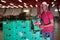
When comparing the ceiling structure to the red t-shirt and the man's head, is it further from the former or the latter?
the red t-shirt

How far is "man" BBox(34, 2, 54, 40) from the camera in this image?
4.51m

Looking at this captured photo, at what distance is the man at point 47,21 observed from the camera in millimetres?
4512

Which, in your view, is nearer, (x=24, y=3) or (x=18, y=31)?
(x=24, y=3)

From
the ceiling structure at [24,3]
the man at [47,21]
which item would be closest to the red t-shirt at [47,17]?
the man at [47,21]

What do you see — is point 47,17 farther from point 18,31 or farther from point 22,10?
point 18,31

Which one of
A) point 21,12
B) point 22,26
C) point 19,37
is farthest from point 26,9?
point 19,37

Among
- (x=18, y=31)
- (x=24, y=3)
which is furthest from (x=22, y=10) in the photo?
(x=18, y=31)

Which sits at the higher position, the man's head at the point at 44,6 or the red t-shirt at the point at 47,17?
the man's head at the point at 44,6

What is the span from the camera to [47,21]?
4.53 m

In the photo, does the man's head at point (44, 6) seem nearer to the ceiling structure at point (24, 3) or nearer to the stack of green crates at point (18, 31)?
the ceiling structure at point (24, 3)

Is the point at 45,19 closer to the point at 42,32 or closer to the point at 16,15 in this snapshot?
the point at 42,32

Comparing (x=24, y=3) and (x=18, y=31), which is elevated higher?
(x=24, y=3)

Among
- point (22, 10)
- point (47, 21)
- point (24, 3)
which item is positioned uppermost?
point (24, 3)

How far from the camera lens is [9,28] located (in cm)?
460
